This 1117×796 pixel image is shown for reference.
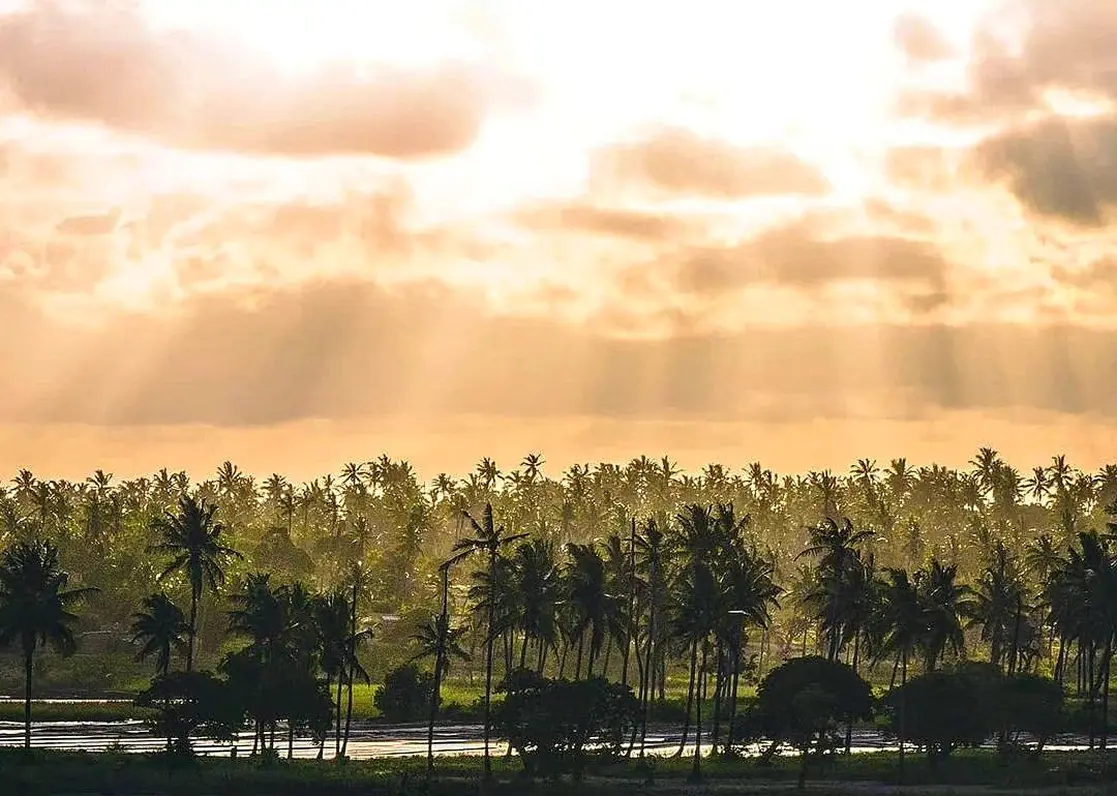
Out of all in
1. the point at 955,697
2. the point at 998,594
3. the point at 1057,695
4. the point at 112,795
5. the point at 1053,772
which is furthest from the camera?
the point at 998,594

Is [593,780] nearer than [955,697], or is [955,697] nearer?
[593,780]

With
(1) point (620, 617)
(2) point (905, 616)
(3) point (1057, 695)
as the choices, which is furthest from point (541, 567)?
(3) point (1057, 695)

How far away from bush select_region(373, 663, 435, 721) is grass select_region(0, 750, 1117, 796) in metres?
43.8

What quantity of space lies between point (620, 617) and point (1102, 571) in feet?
134

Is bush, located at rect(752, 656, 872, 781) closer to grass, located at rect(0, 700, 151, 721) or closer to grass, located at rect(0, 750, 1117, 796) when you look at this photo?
grass, located at rect(0, 750, 1117, 796)

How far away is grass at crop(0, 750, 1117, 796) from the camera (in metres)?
117

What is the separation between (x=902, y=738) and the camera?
130 meters

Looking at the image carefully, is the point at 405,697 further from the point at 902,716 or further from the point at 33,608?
the point at 902,716

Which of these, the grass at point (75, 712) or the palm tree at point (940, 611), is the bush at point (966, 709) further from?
the grass at point (75, 712)

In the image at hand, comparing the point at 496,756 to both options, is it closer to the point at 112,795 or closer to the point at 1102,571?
the point at 112,795

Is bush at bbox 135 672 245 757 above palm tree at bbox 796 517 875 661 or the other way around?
the other way around

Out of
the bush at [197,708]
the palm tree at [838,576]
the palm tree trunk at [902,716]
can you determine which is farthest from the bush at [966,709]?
the bush at [197,708]

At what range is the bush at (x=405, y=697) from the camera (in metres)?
178

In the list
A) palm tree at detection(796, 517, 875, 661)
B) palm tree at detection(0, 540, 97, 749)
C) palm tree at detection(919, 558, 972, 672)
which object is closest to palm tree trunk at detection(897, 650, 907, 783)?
palm tree at detection(919, 558, 972, 672)
